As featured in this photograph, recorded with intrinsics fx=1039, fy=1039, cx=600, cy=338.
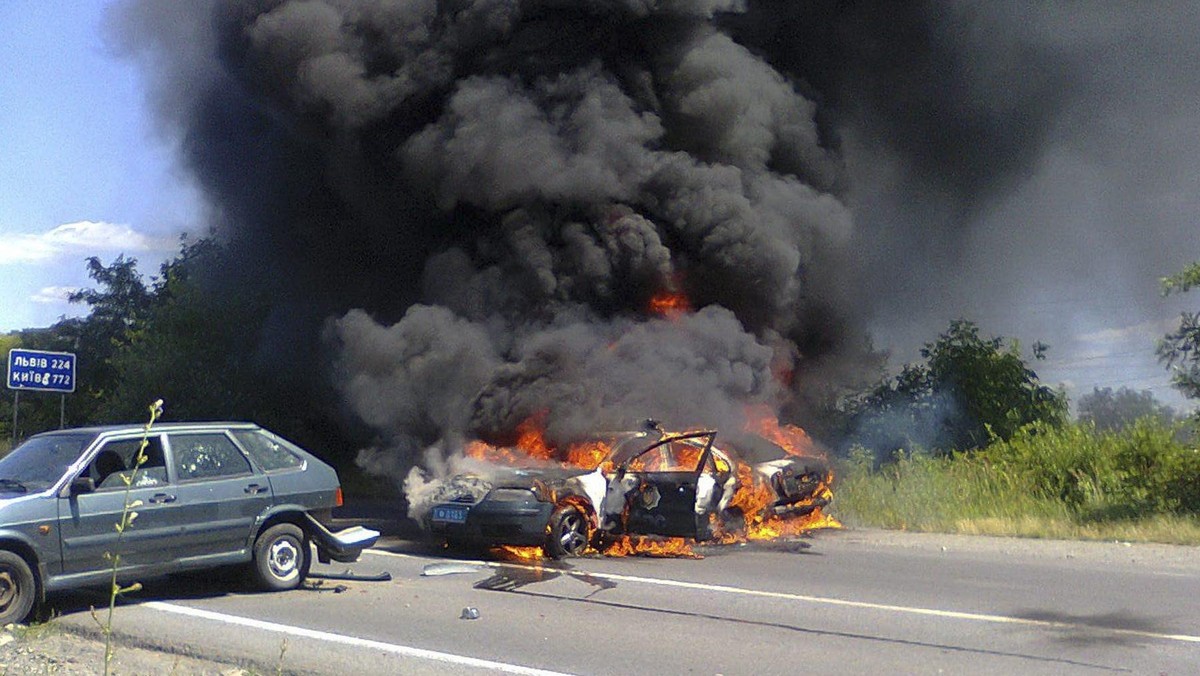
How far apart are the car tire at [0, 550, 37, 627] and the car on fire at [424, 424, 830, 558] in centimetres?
472

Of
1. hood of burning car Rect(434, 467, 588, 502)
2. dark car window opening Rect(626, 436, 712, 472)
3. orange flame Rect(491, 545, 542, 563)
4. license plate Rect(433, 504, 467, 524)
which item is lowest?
orange flame Rect(491, 545, 542, 563)

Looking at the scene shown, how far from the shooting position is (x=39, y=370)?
17.8 m

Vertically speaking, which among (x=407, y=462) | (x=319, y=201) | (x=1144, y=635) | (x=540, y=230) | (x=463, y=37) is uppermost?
(x=463, y=37)

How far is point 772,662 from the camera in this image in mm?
6836

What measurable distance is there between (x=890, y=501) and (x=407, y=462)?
25.0 ft

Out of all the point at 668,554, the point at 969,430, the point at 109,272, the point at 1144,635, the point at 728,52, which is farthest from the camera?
the point at 109,272

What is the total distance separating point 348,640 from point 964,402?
55.4 feet

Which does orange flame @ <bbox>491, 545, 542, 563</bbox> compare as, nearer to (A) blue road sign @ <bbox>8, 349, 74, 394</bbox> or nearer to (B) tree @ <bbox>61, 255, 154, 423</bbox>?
(A) blue road sign @ <bbox>8, 349, 74, 394</bbox>

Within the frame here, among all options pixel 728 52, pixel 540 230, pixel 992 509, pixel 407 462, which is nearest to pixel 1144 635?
pixel 992 509

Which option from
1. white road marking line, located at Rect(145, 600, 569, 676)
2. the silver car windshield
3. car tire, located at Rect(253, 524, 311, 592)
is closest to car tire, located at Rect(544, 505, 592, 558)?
car tire, located at Rect(253, 524, 311, 592)

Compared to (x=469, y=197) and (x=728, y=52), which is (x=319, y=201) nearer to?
(x=469, y=197)

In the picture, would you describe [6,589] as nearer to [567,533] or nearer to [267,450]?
[267,450]

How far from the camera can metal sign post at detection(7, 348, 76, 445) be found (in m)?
17.5

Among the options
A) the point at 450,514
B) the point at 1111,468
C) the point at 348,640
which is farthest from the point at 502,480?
the point at 1111,468
